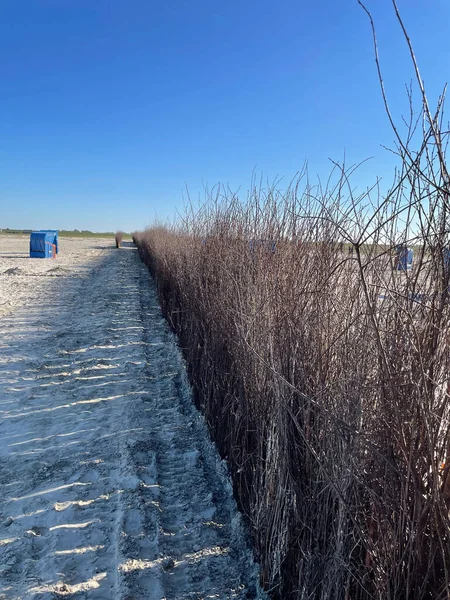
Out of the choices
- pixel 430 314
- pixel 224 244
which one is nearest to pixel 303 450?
pixel 430 314

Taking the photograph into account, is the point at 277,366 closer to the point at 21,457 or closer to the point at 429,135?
the point at 429,135

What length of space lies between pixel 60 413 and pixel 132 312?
431cm

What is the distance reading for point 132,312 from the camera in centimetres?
750

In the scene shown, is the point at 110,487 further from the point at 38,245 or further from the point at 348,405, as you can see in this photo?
the point at 38,245

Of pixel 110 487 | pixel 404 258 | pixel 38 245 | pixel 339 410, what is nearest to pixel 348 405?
pixel 339 410

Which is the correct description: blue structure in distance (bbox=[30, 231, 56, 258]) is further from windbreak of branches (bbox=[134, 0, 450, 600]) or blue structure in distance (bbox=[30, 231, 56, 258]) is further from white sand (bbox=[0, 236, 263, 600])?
windbreak of branches (bbox=[134, 0, 450, 600])

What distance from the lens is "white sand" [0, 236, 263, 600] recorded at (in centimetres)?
171

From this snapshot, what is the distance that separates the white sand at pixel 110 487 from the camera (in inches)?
67.3

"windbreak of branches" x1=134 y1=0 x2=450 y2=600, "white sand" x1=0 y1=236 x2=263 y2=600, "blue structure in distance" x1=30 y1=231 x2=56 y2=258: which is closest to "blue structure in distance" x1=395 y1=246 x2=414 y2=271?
"windbreak of branches" x1=134 y1=0 x2=450 y2=600

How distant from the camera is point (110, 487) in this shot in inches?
90.6

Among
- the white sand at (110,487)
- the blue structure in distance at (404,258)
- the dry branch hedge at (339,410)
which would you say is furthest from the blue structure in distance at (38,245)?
the blue structure in distance at (404,258)

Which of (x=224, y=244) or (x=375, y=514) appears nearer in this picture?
(x=375, y=514)

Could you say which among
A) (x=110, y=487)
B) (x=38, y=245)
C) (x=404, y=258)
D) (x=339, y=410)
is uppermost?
(x=38, y=245)

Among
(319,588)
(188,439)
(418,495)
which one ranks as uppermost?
(418,495)
